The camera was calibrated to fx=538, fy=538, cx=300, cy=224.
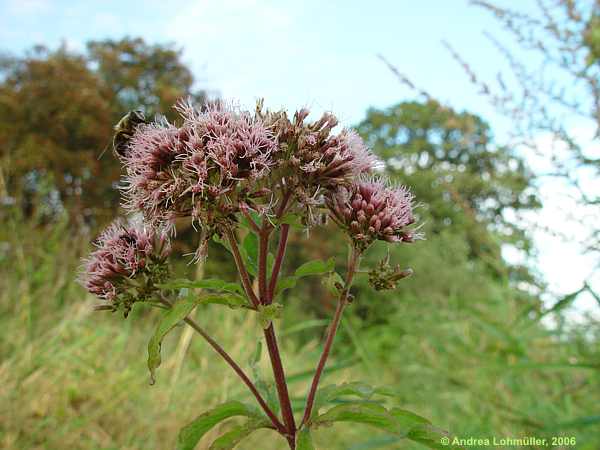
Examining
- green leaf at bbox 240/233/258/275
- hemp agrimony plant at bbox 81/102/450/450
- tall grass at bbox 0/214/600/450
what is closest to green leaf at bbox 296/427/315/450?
hemp agrimony plant at bbox 81/102/450/450

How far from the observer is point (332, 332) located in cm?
121

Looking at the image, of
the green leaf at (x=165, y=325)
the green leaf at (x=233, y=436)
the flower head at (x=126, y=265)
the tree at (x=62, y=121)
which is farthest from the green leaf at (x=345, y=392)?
the tree at (x=62, y=121)

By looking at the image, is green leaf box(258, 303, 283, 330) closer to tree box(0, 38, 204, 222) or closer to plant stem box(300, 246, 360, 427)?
plant stem box(300, 246, 360, 427)

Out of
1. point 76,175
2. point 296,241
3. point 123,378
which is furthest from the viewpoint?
point 76,175

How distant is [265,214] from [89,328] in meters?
3.77

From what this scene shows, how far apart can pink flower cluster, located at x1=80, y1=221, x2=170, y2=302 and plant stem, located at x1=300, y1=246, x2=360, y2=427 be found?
0.44 m

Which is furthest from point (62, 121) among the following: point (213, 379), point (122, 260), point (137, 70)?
point (122, 260)

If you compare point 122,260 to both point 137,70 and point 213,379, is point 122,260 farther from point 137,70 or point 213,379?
point 137,70

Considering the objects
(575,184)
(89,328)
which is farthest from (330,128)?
(89,328)

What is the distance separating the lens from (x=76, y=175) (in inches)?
498

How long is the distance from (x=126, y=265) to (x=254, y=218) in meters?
0.33

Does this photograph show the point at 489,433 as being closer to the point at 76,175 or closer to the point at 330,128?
the point at 330,128

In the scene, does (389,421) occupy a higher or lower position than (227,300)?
lower

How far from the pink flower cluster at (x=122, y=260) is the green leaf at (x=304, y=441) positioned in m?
0.52
